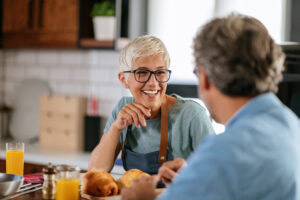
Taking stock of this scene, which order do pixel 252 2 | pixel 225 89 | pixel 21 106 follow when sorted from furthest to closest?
1. pixel 21 106
2. pixel 252 2
3. pixel 225 89

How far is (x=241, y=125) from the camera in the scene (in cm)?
105

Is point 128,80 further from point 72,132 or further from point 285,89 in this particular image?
point 72,132

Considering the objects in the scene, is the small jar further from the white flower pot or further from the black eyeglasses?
the white flower pot

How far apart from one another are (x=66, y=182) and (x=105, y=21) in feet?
6.67

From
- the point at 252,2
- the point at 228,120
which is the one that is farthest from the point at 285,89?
the point at 228,120

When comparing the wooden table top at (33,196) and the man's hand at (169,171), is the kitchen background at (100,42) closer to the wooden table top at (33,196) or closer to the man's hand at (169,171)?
the wooden table top at (33,196)

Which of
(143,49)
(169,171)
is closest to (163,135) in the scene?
(143,49)

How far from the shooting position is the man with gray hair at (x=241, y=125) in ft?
3.16

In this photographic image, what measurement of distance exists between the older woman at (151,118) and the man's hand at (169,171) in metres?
0.53

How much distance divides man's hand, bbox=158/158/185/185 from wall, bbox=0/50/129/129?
7.08ft

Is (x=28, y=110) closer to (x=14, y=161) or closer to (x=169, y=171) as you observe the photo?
(x=14, y=161)

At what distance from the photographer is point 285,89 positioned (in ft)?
8.04

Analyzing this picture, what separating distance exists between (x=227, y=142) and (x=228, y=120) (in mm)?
196

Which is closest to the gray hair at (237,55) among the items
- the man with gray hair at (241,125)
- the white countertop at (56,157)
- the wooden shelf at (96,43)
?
the man with gray hair at (241,125)
